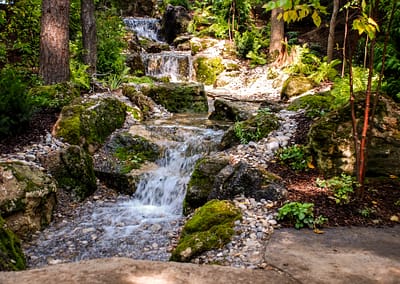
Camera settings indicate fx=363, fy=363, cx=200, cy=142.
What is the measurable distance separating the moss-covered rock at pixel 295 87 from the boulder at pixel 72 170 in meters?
6.09

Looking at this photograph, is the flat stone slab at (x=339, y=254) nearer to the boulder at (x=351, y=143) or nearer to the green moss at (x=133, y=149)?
the boulder at (x=351, y=143)

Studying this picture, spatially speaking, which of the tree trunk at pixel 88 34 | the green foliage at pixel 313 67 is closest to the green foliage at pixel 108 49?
the tree trunk at pixel 88 34

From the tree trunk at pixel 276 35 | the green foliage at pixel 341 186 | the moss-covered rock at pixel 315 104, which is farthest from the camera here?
the tree trunk at pixel 276 35

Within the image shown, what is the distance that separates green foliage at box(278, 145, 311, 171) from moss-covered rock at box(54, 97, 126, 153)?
3.50 m

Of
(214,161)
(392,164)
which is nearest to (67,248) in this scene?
(214,161)

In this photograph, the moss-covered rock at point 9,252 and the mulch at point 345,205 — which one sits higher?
the mulch at point 345,205

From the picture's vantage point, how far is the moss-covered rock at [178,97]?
32.4 ft

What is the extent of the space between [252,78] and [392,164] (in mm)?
9363

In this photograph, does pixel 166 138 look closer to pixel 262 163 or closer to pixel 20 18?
pixel 262 163

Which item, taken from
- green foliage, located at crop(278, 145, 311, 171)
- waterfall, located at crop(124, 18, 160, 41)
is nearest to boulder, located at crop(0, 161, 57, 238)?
green foliage, located at crop(278, 145, 311, 171)

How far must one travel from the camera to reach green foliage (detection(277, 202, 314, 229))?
3.97m

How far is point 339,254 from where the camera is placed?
3.28 meters

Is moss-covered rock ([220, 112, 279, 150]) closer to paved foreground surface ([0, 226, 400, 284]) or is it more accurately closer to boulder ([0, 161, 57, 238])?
paved foreground surface ([0, 226, 400, 284])

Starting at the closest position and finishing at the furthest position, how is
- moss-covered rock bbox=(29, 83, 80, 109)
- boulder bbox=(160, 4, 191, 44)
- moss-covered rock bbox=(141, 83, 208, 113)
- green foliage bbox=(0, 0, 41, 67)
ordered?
moss-covered rock bbox=(29, 83, 80, 109), green foliage bbox=(0, 0, 41, 67), moss-covered rock bbox=(141, 83, 208, 113), boulder bbox=(160, 4, 191, 44)
